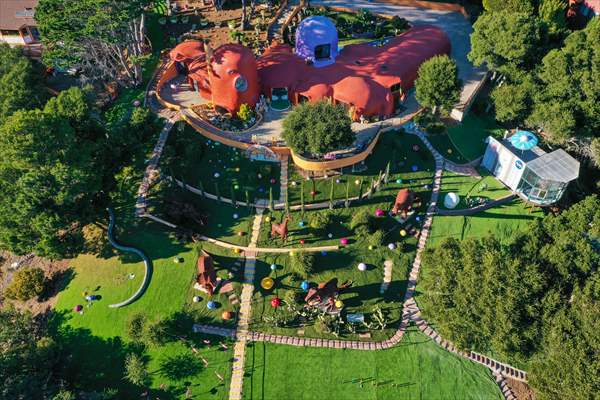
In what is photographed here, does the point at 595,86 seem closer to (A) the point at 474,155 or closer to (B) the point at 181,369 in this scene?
(A) the point at 474,155

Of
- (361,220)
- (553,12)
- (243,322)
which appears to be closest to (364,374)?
(243,322)

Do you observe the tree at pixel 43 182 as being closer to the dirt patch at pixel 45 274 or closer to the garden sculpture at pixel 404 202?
Result: the dirt patch at pixel 45 274

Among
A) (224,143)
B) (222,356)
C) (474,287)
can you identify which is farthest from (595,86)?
(222,356)

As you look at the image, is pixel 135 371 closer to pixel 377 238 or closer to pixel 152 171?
pixel 152 171

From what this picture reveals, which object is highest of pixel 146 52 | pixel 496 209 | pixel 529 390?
pixel 146 52

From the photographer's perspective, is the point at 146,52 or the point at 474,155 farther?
the point at 146,52

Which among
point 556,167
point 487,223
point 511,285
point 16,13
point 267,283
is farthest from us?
point 16,13

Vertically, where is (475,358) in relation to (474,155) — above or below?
below
